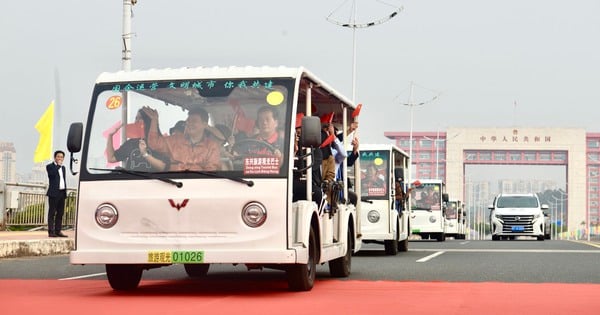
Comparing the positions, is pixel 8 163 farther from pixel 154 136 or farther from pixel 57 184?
pixel 154 136

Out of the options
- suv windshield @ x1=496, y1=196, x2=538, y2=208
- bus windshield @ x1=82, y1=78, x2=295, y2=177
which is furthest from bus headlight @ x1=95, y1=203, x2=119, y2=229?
suv windshield @ x1=496, y1=196, x2=538, y2=208

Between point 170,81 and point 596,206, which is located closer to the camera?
point 170,81

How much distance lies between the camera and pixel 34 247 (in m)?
20.9

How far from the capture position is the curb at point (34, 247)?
19.9 m

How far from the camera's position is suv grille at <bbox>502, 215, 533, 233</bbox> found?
43.5 metres

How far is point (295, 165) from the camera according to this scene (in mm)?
11164

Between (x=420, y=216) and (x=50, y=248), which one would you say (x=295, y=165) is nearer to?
(x=50, y=248)

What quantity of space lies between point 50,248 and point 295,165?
11.7m

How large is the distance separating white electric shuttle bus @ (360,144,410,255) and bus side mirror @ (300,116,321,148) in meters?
12.0

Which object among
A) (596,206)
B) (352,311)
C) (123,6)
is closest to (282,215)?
(352,311)

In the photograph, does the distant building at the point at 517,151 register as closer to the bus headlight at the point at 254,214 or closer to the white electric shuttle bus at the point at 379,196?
the white electric shuttle bus at the point at 379,196

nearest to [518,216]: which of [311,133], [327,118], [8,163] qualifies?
[327,118]

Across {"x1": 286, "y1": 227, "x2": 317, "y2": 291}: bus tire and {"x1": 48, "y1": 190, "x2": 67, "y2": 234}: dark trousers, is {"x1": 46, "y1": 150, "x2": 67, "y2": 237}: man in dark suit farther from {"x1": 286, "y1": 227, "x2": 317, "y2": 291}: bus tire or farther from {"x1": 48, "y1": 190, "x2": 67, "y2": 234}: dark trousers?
{"x1": 286, "y1": 227, "x2": 317, "y2": 291}: bus tire

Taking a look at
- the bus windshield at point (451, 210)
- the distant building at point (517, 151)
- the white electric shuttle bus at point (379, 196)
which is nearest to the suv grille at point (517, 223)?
the bus windshield at point (451, 210)
